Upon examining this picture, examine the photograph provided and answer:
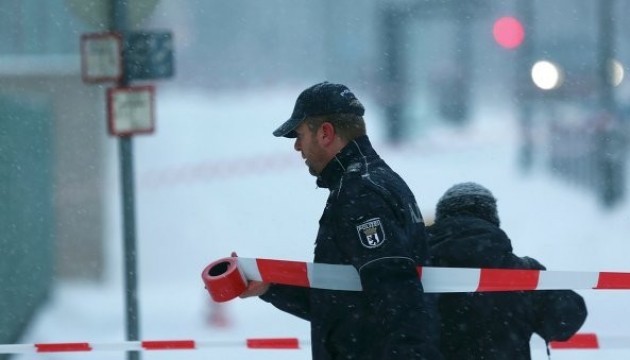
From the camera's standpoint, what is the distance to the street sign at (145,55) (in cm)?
768

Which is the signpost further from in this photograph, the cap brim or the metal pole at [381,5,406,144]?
the metal pole at [381,5,406,144]

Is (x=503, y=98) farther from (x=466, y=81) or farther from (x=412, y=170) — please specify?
(x=412, y=170)

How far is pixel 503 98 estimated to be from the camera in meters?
58.4

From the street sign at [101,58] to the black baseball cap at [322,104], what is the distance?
14.4ft

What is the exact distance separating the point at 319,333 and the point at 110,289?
9.35 m

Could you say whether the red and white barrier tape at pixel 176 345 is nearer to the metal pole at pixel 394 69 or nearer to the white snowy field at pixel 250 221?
the white snowy field at pixel 250 221

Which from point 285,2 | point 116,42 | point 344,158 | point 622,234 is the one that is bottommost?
point 622,234

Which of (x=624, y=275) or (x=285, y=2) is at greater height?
(x=285, y=2)

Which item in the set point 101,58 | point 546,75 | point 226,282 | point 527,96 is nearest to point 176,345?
point 226,282

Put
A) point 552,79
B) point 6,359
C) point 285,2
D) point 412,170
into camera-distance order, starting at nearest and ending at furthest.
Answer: point 6,359 < point 552,79 < point 412,170 < point 285,2

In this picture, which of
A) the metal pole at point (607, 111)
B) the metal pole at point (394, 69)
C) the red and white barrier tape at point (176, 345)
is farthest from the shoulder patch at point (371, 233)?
the metal pole at point (394, 69)

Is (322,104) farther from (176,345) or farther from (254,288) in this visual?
(176,345)

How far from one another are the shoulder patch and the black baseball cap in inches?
15.2

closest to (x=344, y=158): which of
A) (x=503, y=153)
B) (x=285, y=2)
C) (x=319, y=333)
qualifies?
(x=319, y=333)
